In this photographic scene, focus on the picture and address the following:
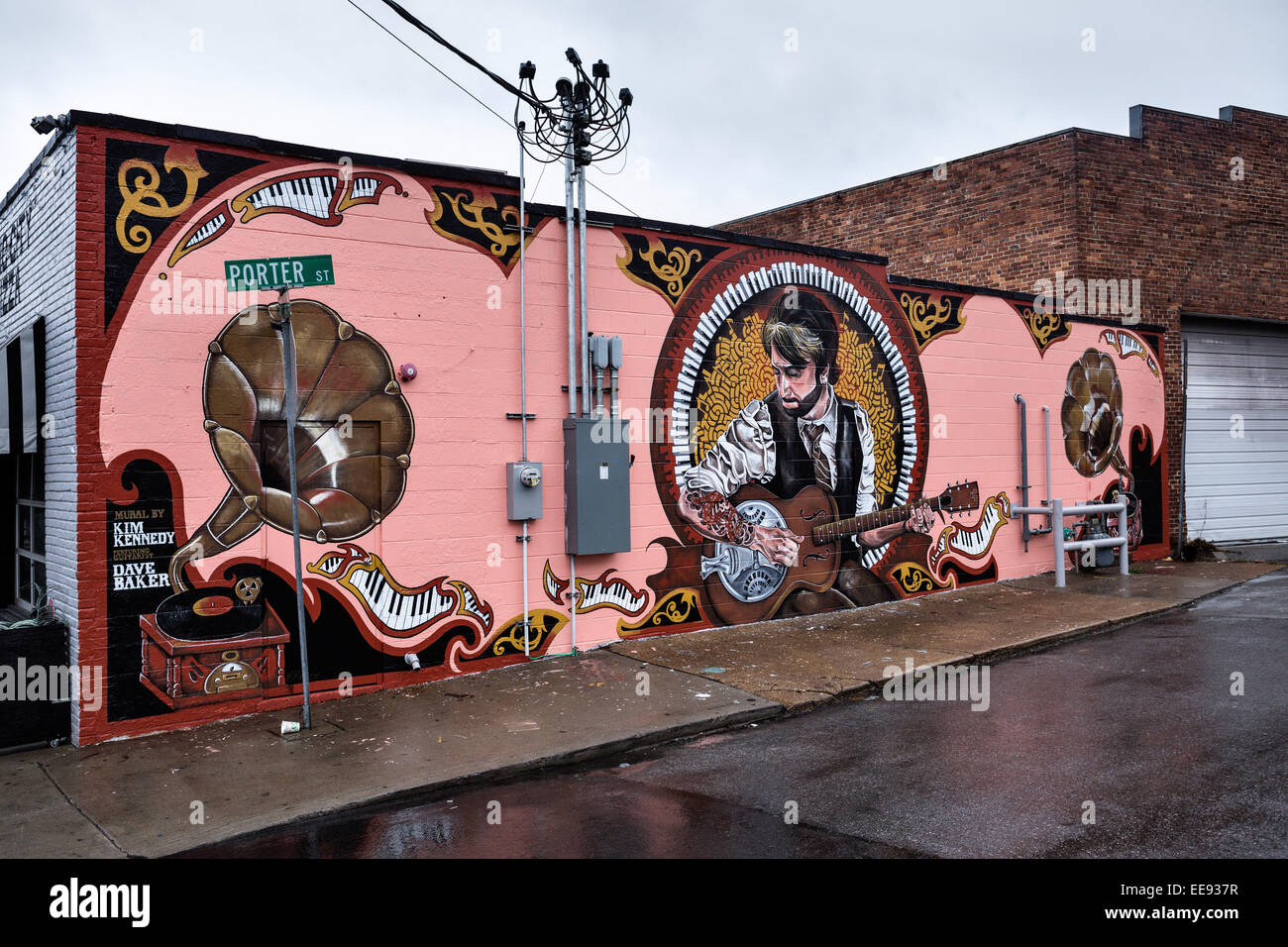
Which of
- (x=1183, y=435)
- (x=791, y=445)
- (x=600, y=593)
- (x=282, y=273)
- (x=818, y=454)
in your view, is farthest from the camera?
(x=1183, y=435)

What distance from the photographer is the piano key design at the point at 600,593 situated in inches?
380

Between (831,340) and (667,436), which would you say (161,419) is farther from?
(831,340)

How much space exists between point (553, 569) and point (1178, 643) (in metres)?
6.07

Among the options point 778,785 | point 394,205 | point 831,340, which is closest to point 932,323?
point 831,340

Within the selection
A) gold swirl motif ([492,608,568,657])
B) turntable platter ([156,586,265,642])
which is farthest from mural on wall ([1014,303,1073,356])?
turntable platter ([156,586,265,642])

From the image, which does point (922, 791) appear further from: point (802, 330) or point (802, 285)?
point (802, 285)

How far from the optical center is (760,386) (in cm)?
1131

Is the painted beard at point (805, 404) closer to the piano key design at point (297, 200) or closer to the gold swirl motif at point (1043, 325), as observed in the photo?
the gold swirl motif at point (1043, 325)

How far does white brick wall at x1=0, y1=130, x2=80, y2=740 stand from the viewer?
7418mm

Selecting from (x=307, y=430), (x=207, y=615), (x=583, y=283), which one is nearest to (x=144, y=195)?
(x=307, y=430)

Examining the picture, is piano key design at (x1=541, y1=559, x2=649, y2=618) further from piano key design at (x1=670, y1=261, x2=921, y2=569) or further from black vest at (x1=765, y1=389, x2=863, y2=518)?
black vest at (x1=765, y1=389, x2=863, y2=518)

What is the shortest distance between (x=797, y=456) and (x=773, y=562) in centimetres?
126

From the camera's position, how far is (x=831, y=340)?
12.0 metres

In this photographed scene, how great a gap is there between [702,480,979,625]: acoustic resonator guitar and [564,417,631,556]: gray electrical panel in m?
1.37
